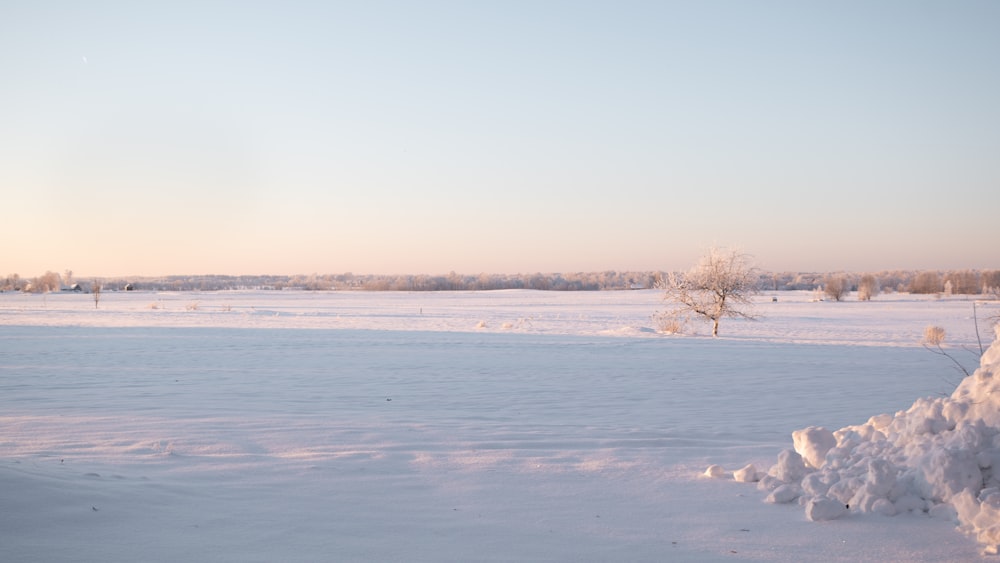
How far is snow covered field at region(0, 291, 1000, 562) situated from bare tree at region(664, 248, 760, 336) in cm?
1190

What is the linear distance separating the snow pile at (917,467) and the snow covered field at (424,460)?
0.14 m

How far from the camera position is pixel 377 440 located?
750cm

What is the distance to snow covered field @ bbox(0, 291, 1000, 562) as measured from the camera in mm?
4355

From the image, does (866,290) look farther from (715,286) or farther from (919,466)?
(919,466)

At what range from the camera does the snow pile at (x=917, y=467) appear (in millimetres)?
4723

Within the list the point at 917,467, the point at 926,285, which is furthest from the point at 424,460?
the point at 926,285

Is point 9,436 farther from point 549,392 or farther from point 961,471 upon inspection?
point 961,471

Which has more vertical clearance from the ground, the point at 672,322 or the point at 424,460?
the point at 672,322

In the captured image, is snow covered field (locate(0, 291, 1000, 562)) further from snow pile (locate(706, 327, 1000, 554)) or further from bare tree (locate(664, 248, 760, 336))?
bare tree (locate(664, 248, 760, 336))

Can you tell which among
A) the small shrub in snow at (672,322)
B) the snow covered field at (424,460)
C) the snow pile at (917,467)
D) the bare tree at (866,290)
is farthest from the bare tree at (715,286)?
the bare tree at (866,290)

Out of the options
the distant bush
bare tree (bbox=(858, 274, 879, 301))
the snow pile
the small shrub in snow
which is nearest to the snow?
the snow pile

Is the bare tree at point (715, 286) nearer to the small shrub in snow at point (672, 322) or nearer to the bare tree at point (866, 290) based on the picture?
the small shrub in snow at point (672, 322)

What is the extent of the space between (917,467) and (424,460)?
13.8 feet

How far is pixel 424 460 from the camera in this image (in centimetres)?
662
